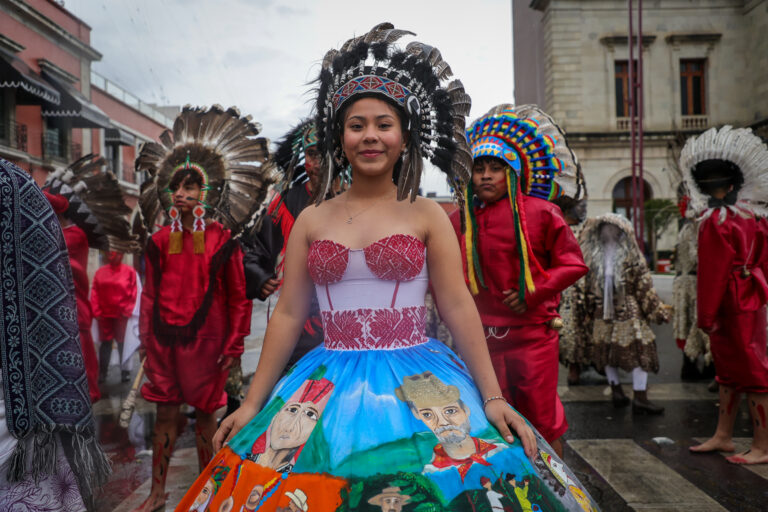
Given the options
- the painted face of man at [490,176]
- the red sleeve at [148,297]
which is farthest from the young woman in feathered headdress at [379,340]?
the red sleeve at [148,297]

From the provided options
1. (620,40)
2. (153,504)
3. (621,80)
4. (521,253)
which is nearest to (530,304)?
(521,253)

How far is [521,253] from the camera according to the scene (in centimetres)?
327

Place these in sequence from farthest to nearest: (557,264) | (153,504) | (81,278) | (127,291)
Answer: (127,291)
(81,278)
(153,504)
(557,264)

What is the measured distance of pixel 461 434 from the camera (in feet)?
5.90

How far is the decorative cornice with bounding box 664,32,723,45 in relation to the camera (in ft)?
83.0

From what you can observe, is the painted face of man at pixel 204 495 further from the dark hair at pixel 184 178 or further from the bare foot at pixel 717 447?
the bare foot at pixel 717 447

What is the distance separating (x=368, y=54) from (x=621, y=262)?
4989 mm

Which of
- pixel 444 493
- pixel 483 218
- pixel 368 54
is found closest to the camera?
pixel 444 493

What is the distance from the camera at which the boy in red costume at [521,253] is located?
3242 millimetres

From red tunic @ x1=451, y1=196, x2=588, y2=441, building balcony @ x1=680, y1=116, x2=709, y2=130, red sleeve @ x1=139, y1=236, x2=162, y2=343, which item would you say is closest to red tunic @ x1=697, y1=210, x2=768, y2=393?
red tunic @ x1=451, y1=196, x2=588, y2=441

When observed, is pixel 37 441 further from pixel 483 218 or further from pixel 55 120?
pixel 55 120

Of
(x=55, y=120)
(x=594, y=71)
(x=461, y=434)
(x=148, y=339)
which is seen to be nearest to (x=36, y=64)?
(x=55, y=120)

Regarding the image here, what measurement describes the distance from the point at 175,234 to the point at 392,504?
108 inches

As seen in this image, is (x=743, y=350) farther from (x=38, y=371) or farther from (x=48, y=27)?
(x=48, y=27)
